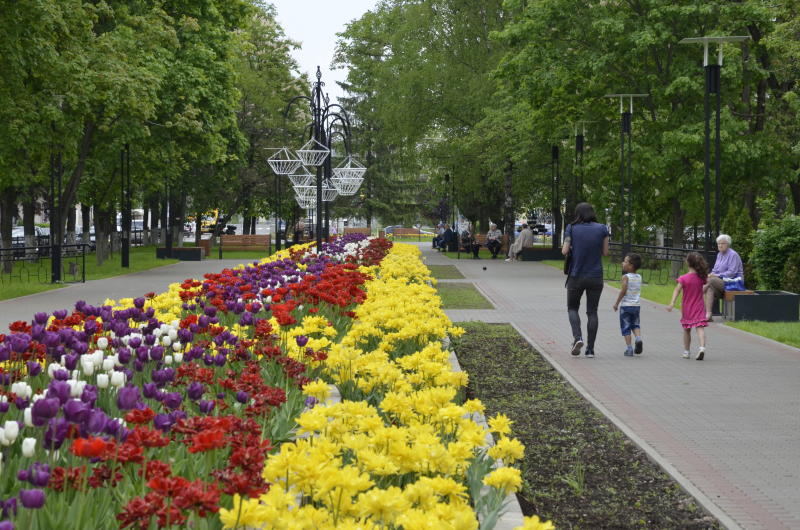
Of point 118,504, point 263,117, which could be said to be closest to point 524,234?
point 263,117

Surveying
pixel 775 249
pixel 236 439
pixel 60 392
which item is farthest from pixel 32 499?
pixel 775 249

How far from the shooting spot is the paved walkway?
257 inches

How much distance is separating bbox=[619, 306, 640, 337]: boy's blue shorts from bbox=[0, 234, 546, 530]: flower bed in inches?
207

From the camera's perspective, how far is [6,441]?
4.04m

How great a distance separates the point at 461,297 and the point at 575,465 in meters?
16.2

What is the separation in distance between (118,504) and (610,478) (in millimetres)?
3572

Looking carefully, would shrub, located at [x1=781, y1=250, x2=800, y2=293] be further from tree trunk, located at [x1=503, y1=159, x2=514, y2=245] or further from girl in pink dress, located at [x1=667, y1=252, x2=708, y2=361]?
tree trunk, located at [x1=503, y1=159, x2=514, y2=245]

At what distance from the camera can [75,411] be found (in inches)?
162

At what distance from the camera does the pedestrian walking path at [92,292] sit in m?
19.5

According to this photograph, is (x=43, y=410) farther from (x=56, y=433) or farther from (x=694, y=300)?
(x=694, y=300)

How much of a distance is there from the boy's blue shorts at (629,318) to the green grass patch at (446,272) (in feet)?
59.7

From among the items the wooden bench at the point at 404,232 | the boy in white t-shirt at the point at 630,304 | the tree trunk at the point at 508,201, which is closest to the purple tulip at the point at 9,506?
the boy in white t-shirt at the point at 630,304

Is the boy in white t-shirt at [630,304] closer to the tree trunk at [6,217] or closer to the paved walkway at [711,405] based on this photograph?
the paved walkway at [711,405]

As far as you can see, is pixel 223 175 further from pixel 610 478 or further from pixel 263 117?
pixel 610 478
